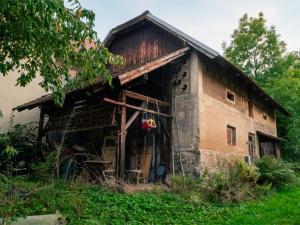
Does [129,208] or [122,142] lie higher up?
[122,142]

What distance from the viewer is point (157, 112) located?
10.4 m

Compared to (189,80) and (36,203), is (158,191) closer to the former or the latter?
(36,203)

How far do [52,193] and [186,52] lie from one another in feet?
24.3

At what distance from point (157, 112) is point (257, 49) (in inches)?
858

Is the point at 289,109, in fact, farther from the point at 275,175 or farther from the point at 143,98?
the point at 143,98

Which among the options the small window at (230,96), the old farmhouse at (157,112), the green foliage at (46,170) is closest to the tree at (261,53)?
the small window at (230,96)

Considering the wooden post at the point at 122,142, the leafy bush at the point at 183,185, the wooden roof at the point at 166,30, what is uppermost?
the wooden roof at the point at 166,30

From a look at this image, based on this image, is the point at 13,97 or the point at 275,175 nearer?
the point at 275,175

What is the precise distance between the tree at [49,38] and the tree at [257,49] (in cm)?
2509

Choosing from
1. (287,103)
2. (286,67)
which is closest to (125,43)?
(287,103)

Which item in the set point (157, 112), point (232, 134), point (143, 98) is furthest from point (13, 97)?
point (232, 134)

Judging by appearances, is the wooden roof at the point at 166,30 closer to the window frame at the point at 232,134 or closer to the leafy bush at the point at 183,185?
the window frame at the point at 232,134

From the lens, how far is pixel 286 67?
1082 inches

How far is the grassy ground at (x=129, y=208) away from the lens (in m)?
5.30
